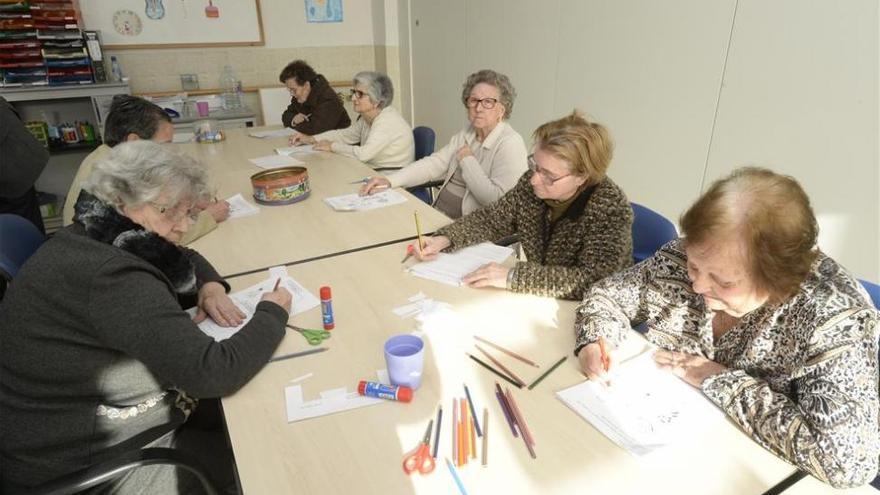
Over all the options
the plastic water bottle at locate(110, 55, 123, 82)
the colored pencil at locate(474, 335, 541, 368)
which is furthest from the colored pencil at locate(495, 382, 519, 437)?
the plastic water bottle at locate(110, 55, 123, 82)

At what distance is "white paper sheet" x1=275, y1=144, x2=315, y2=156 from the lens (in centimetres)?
340

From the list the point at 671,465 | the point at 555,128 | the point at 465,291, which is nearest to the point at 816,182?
the point at 555,128

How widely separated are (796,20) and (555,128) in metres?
1.55

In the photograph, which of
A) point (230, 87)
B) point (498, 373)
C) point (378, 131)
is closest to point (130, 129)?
point (378, 131)

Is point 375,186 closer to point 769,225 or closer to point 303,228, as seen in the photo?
point 303,228

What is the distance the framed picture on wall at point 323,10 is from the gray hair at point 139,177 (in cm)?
469

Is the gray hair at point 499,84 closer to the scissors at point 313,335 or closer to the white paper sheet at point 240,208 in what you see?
the white paper sheet at point 240,208

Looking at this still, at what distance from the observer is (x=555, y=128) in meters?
1.60

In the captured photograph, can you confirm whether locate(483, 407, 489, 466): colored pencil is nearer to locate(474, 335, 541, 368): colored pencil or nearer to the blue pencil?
the blue pencil

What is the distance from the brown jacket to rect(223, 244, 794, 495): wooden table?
0.15 m

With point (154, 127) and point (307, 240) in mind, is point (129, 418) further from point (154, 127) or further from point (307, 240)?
point (154, 127)

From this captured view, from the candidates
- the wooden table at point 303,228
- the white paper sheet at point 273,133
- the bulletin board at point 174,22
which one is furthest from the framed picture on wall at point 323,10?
the wooden table at point 303,228

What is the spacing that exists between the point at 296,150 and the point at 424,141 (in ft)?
2.99

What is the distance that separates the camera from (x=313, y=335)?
1.29m
